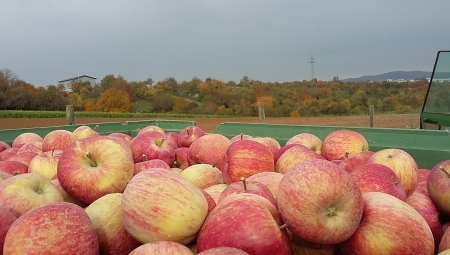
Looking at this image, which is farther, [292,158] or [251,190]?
[292,158]

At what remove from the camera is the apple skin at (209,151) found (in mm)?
3291

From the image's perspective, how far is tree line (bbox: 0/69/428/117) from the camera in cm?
4266

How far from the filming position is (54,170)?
115 inches

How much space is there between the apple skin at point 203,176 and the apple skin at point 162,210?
941 millimetres

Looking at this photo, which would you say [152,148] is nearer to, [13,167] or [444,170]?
[13,167]

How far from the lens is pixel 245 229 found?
5.06 feet

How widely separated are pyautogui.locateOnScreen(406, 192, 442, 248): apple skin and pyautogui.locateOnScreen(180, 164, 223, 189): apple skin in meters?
1.30

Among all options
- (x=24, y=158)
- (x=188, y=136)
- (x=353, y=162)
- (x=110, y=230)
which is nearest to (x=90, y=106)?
(x=188, y=136)

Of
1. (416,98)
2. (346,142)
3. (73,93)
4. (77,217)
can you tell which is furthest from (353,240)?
(73,93)

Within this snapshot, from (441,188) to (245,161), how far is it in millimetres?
1195

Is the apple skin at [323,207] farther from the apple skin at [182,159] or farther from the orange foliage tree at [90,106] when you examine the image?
the orange foliage tree at [90,106]

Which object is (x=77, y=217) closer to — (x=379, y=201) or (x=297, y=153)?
(x=379, y=201)

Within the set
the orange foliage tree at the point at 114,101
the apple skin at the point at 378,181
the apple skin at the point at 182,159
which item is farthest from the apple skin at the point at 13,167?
the orange foliage tree at the point at 114,101

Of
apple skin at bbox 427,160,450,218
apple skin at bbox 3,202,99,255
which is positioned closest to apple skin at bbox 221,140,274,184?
apple skin at bbox 427,160,450,218
